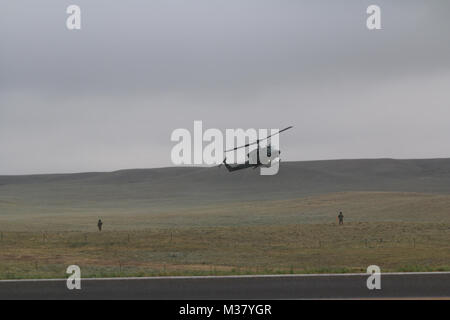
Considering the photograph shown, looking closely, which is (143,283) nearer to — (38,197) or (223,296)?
(223,296)

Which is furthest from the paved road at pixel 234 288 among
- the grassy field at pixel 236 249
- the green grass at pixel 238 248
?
the green grass at pixel 238 248

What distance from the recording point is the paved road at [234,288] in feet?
47.2

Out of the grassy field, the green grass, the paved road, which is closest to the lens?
the paved road

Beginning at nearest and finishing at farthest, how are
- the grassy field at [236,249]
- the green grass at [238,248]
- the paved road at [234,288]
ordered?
the paved road at [234,288], the grassy field at [236,249], the green grass at [238,248]

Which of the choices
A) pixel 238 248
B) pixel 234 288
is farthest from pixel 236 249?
pixel 234 288

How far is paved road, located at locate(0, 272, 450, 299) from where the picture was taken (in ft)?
47.2

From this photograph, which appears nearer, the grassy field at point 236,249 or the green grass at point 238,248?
the grassy field at point 236,249

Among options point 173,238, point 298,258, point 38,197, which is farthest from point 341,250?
point 38,197

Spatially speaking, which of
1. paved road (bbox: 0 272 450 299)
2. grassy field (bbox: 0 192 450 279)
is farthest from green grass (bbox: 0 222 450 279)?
paved road (bbox: 0 272 450 299)

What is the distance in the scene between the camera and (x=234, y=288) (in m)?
14.5

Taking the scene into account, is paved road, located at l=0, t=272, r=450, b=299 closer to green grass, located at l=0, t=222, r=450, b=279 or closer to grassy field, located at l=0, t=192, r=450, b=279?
grassy field, located at l=0, t=192, r=450, b=279

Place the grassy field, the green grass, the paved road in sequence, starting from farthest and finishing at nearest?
the green grass, the grassy field, the paved road

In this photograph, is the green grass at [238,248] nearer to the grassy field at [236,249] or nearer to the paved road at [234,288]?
the grassy field at [236,249]
